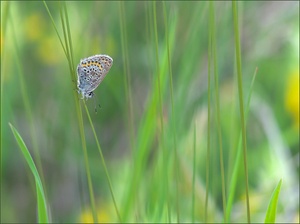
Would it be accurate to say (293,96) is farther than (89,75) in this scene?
Yes

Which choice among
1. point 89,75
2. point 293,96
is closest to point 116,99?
point 293,96

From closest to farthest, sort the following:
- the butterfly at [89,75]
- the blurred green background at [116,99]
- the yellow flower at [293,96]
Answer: the butterfly at [89,75]
the blurred green background at [116,99]
the yellow flower at [293,96]

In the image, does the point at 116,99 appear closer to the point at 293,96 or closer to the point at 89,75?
the point at 293,96

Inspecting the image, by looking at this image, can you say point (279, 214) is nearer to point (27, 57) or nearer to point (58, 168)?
point (58, 168)

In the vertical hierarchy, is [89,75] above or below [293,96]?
above

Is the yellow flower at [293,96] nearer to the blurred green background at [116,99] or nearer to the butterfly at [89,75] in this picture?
the blurred green background at [116,99]

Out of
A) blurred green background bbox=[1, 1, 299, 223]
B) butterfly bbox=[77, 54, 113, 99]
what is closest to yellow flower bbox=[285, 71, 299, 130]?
blurred green background bbox=[1, 1, 299, 223]

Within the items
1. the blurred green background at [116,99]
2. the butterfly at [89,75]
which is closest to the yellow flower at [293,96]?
the blurred green background at [116,99]

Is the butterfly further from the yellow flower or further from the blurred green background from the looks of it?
the yellow flower
